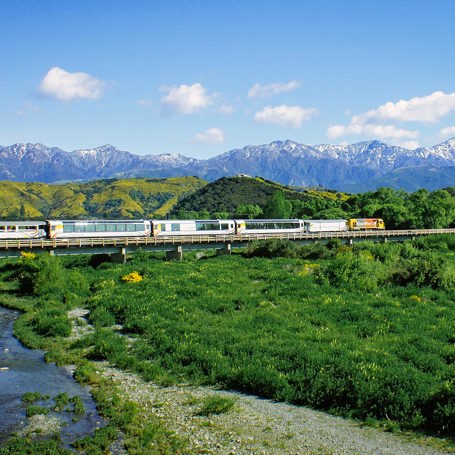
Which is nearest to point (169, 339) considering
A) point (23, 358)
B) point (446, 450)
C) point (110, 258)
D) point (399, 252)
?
point (23, 358)

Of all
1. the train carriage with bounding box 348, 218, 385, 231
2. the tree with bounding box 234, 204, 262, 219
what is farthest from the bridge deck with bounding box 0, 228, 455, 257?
the tree with bounding box 234, 204, 262, 219

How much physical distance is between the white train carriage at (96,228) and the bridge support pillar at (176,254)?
5.80 meters

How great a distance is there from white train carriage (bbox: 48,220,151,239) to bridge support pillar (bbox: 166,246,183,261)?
5801mm

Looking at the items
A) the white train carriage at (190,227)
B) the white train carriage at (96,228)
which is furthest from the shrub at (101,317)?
the white train carriage at (190,227)

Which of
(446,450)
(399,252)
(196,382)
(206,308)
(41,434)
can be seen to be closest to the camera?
(446,450)

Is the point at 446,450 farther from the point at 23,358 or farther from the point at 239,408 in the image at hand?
the point at 23,358

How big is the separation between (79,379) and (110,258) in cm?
4009

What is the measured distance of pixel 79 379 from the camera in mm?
22484

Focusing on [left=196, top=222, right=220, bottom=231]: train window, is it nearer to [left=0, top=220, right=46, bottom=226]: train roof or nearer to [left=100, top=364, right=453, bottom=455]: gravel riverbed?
[left=0, top=220, right=46, bottom=226]: train roof

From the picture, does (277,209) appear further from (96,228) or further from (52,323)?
(52,323)

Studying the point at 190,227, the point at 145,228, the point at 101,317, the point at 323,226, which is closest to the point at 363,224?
the point at 323,226

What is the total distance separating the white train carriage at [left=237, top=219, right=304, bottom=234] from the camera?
265ft

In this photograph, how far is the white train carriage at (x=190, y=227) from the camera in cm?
7044

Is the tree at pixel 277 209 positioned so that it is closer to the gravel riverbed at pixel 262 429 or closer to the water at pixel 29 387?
the water at pixel 29 387
